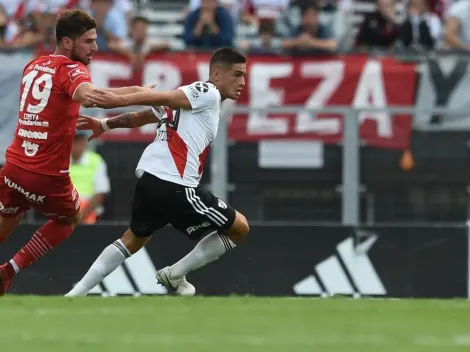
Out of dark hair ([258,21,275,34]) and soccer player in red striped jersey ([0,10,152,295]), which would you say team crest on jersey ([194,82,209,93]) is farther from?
dark hair ([258,21,275,34])

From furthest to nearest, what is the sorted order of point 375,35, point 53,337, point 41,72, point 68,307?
point 375,35, point 41,72, point 68,307, point 53,337

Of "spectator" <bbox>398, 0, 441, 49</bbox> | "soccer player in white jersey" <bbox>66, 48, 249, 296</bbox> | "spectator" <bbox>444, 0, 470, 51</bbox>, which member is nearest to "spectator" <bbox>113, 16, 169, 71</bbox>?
"spectator" <bbox>398, 0, 441, 49</bbox>

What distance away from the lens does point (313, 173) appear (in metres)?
14.9

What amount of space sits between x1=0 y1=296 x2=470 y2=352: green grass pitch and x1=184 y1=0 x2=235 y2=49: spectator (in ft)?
22.2

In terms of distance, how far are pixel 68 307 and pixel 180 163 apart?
1762mm

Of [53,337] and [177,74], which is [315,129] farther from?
[53,337]

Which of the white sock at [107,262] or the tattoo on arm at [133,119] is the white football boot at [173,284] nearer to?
the white sock at [107,262]

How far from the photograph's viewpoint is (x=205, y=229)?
10.5 metres

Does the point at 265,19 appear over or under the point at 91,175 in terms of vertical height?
over

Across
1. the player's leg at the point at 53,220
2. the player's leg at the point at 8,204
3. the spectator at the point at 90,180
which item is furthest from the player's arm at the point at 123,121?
the spectator at the point at 90,180

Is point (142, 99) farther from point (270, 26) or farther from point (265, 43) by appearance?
point (270, 26)

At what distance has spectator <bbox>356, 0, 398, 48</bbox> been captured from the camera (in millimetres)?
16641

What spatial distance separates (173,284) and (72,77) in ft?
6.45

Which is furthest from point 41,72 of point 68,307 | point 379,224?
point 379,224
